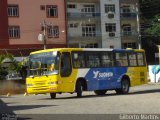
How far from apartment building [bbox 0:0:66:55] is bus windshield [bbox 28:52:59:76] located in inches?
1506

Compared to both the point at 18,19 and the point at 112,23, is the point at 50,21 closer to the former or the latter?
the point at 18,19

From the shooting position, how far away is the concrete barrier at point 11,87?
41.7 m

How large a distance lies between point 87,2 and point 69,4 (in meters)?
3.00

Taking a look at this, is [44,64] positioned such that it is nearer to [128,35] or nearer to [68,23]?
[68,23]

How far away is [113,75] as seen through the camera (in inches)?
1232

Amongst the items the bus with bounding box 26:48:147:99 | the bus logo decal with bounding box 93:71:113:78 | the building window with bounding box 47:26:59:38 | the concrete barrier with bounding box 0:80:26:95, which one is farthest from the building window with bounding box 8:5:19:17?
the bus logo decal with bounding box 93:71:113:78

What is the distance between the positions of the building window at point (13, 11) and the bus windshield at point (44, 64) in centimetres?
4009

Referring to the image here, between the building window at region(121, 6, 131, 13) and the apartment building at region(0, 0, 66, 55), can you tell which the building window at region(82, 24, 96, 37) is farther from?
the building window at region(121, 6, 131, 13)

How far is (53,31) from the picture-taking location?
234ft

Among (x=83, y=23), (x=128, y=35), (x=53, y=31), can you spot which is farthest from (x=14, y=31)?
(x=128, y=35)

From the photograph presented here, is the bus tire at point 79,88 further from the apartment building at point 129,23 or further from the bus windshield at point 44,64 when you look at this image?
the apartment building at point 129,23

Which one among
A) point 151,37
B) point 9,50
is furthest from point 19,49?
point 151,37

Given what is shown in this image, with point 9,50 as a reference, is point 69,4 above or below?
above

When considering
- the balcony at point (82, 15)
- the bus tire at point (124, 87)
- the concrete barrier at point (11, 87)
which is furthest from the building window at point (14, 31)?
the bus tire at point (124, 87)
